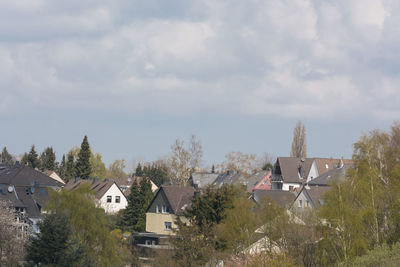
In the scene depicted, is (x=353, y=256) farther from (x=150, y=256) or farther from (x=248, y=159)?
(x=248, y=159)

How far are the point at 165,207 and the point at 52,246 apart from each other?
128ft

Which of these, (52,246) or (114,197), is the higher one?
(114,197)

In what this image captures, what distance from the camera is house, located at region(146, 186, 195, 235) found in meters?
68.8

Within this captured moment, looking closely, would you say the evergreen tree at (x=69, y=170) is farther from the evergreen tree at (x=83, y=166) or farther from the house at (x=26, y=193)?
the house at (x=26, y=193)

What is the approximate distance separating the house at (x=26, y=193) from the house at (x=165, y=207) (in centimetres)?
1222

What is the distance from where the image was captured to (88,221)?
1481 inches

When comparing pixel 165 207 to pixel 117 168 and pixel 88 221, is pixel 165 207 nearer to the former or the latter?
pixel 88 221

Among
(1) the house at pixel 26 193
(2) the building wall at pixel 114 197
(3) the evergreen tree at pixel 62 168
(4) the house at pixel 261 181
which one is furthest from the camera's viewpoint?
(3) the evergreen tree at pixel 62 168

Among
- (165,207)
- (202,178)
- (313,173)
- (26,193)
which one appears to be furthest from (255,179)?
(26,193)

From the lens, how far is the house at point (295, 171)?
100812mm

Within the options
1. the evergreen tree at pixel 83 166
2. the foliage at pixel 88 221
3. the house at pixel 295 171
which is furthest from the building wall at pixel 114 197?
the foliage at pixel 88 221

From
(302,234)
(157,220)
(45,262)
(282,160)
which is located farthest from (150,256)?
(282,160)

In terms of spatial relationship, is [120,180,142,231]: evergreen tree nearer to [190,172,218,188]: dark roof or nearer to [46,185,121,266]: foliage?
[46,185,121,266]: foliage

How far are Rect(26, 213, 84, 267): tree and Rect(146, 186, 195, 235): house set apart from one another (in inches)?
1449
